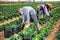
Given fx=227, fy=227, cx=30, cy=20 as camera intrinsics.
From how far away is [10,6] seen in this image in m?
18.0

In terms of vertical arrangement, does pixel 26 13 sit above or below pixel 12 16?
above

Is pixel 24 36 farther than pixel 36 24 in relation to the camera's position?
No

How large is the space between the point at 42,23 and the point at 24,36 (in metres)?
3.64

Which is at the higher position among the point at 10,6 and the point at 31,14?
the point at 31,14

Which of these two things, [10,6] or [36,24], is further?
[10,6]

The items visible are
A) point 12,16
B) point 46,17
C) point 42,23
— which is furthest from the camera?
point 12,16

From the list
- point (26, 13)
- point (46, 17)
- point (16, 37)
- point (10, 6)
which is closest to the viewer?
point (16, 37)

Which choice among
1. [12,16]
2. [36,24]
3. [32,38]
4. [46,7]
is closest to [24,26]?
[36,24]

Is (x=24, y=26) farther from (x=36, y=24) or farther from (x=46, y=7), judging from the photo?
(x=46, y=7)

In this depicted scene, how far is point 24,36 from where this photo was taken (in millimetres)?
7246

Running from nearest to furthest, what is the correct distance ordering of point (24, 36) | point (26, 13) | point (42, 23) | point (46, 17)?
1. point (24, 36)
2. point (26, 13)
3. point (42, 23)
4. point (46, 17)

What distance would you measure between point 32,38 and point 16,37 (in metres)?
0.52

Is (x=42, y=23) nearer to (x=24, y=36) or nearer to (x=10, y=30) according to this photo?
(x=10, y=30)

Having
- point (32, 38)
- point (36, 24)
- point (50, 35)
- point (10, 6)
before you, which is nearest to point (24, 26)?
point (36, 24)
